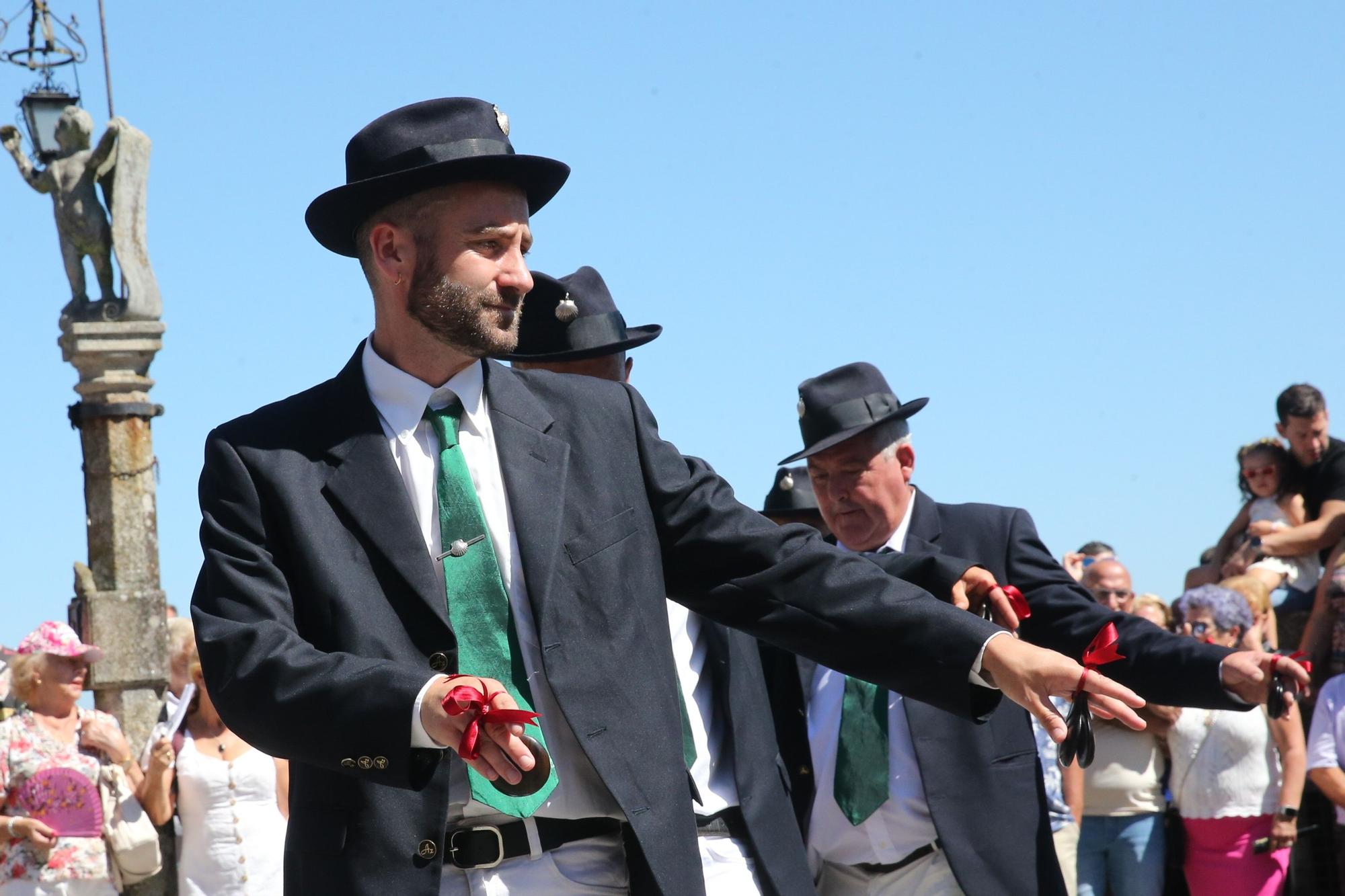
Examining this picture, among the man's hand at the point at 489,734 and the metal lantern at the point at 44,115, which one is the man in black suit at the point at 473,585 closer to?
the man's hand at the point at 489,734

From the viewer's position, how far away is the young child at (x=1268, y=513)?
862 cm

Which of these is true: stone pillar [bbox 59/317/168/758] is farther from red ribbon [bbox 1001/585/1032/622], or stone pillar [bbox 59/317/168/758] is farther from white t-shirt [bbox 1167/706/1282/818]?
red ribbon [bbox 1001/585/1032/622]

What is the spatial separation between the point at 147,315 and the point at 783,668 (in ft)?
26.5

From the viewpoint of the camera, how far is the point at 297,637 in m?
2.74

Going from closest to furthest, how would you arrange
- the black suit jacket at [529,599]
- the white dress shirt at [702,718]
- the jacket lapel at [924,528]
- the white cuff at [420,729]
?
the white cuff at [420,729], the black suit jacket at [529,599], the white dress shirt at [702,718], the jacket lapel at [924,528]

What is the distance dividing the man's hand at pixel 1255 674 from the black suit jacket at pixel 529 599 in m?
0.90

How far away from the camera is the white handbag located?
7355 millimetres

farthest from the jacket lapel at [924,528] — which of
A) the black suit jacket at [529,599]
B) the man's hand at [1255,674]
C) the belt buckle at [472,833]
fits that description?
the belt buckle at [472,833]

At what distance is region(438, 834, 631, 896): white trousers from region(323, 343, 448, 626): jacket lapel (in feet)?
1.39

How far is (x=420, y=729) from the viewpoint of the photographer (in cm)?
259

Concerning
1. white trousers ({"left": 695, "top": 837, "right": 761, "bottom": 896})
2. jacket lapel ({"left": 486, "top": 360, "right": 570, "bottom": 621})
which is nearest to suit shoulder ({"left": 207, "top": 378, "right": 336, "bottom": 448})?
jacket lapel ({"left": 486, "top": 360, "right": 570, "bottom": 621})

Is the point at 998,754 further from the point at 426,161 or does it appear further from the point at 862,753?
the point at 426,161

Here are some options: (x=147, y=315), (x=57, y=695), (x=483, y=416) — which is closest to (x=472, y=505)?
(x=483, y=416)

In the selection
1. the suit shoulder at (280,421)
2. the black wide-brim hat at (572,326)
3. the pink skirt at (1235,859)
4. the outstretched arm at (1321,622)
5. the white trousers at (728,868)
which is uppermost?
the black wide-brim hat at (572,326)
